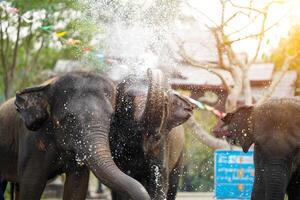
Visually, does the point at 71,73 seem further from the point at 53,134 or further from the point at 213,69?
the point at 213,69

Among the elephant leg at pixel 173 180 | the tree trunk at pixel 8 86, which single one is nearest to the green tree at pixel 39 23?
the tree trunk at pixel 8 86

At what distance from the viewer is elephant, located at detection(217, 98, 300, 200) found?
8719 millimetres

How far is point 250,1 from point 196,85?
1276 cm

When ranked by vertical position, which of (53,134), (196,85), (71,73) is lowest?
(196,85)

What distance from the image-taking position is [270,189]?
8633 millimetres

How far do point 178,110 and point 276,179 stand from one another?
53.3 inches

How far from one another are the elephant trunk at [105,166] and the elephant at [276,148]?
7.27ft

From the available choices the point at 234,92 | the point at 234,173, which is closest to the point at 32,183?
the point at 234,173

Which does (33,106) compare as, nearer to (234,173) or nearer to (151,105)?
(151,105)

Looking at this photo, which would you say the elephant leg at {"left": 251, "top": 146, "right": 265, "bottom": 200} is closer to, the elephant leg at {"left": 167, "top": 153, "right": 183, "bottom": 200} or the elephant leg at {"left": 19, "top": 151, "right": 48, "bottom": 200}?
the elephant leg at {"left": 167, "top": 153, "right": 183, "bottom": 200}

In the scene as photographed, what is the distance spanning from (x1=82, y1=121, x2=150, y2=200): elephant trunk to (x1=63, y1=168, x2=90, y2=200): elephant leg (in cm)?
111

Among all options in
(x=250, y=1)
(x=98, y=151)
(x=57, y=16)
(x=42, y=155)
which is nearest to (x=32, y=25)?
(x=57, y=16)

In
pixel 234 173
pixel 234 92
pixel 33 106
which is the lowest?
pixel 234 173

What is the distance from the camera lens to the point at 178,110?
341 inches
